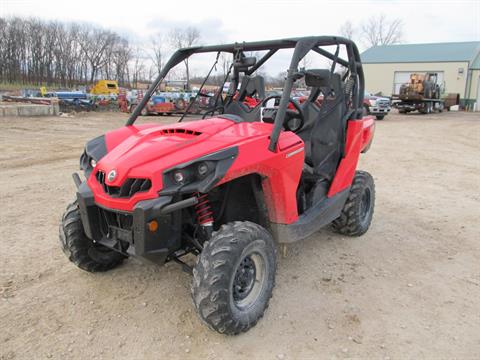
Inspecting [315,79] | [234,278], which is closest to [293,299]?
[234,278]

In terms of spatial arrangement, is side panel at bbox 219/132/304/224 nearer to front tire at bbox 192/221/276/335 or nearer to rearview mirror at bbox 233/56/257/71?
front tire at bbox 192/221/276/335

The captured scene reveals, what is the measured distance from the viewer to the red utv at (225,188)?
8.53 feet

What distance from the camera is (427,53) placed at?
41.0m

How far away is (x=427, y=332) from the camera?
2.90m

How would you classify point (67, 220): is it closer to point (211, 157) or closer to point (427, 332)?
point (211, 157)

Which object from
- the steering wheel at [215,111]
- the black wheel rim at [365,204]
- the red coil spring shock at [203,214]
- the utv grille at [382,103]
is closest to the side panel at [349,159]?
the black wheel rim at [365,204]

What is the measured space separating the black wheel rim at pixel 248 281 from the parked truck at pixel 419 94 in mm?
26710


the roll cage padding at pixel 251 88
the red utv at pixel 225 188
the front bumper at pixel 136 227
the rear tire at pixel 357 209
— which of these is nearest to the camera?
the front bumper at pixel 136 227

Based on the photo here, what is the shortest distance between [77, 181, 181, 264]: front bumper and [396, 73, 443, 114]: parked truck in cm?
2710

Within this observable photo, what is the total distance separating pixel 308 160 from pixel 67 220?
2122mm

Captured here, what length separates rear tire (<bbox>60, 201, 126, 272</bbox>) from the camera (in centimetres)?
325

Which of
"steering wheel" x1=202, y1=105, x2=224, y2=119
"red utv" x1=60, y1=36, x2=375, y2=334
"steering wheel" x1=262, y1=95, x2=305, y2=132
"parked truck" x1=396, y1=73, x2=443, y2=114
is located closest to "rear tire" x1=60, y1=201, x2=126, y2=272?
"red utv" x1=60, y1=36, x2=375, y2=334

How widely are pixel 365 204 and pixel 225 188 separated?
7.18ft

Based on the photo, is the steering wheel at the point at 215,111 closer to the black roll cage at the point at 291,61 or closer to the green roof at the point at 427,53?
the black roll cage at the point at 291,61
